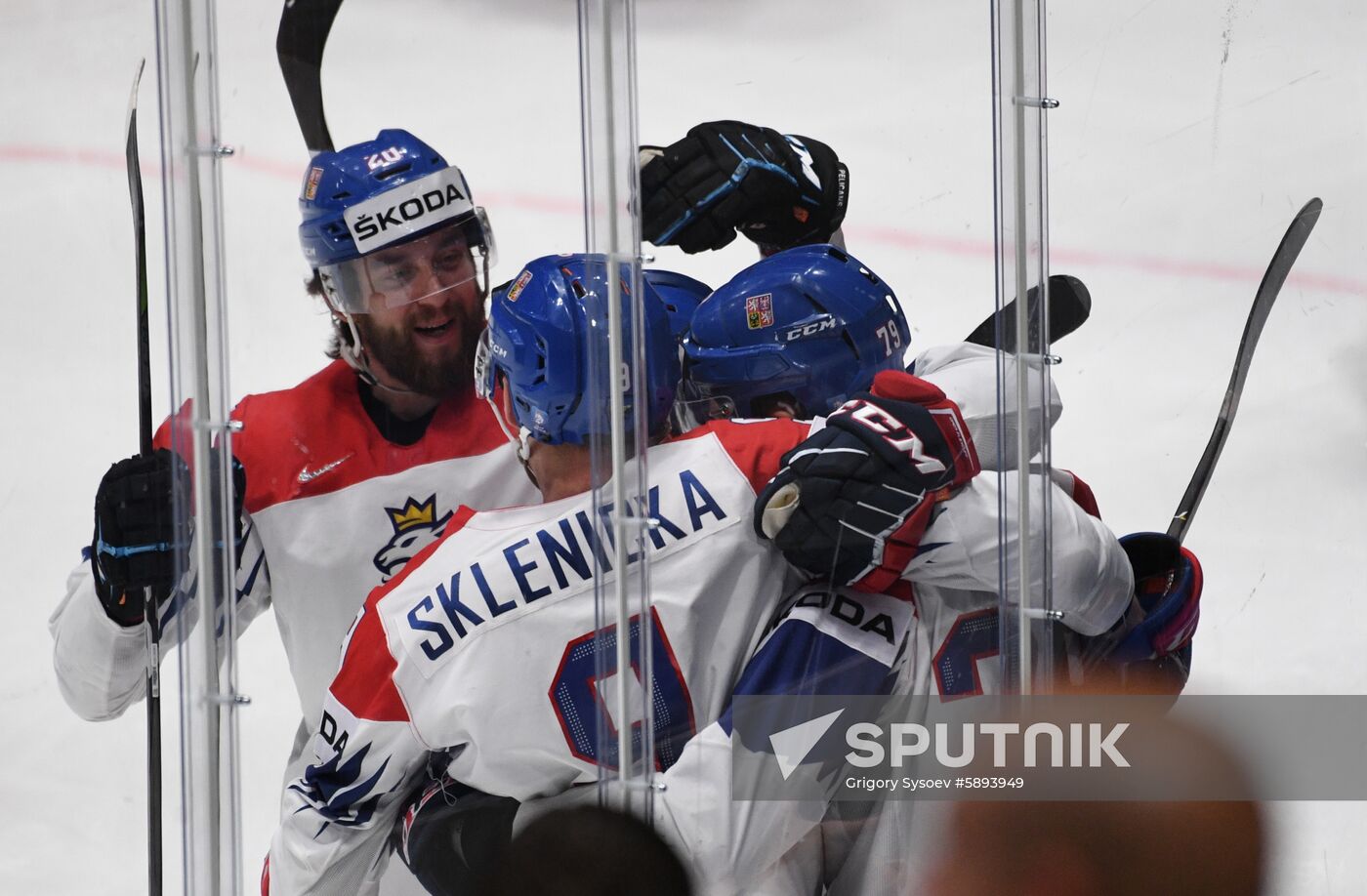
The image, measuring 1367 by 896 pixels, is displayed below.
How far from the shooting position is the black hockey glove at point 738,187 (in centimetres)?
177

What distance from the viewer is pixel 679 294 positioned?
Answer: 1792mm

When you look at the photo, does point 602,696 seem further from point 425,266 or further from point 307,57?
point 307,57

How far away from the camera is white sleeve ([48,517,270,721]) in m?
1.88

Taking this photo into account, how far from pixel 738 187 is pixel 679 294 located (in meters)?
0.13

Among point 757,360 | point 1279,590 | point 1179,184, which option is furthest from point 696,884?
point 1179,184

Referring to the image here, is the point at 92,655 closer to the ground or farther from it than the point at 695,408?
closer to the ground

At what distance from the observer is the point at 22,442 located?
2266mm

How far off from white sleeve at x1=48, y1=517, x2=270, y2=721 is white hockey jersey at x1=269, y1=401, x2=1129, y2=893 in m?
0.20

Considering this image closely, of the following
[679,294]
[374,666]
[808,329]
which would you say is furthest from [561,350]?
[374,666]

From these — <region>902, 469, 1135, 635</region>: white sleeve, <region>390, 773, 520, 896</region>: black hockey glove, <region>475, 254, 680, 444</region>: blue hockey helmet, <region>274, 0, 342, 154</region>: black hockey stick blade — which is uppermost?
<region>274, 0, 342, 154</region>: black hockey stick blade

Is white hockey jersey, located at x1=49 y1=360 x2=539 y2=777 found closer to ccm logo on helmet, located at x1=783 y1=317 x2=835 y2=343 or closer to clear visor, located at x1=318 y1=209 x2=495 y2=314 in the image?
clear visor, located at x1=318 y1=209 x2=495 y2=314

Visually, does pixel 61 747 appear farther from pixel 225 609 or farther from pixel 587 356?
pixel 587 356

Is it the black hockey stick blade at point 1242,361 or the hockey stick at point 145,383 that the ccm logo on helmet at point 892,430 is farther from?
the hockey stick at point 145,383

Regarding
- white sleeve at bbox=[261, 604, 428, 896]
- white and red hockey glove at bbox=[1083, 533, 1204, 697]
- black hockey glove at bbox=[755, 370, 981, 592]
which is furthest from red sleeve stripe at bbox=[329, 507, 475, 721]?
white and red hockey glove at bbox=[1083, 533, 1204, 697]
